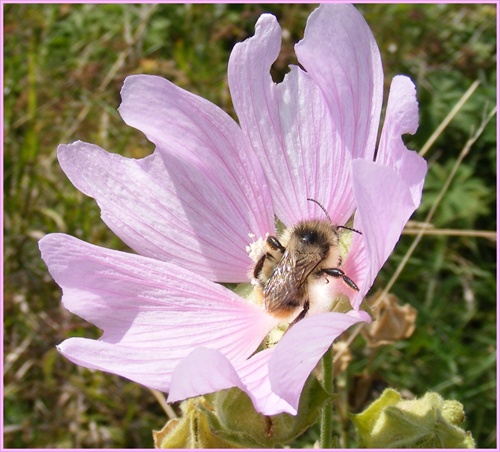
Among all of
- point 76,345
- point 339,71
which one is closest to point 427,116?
point 339,71

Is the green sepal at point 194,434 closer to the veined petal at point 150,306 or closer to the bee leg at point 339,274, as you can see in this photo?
the veined petal at point 150,306

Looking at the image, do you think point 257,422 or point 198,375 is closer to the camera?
point 198,375

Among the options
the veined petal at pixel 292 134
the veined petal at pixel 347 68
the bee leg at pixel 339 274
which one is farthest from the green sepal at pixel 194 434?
the veined petal at pixel 347 68

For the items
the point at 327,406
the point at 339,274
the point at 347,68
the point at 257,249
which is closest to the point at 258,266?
the point at 257,249

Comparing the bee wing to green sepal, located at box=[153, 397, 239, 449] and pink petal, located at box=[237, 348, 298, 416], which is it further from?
green sepal, located at box=[153, 397, 239, 449]

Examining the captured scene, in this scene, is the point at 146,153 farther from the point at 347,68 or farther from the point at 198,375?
the point at 198,375

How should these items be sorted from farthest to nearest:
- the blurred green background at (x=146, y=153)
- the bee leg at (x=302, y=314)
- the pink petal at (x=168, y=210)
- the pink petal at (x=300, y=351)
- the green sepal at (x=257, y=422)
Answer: the blurred green background at (x=146, y=153)
the pink petal at (x=168, y=210)
the bee leg at (x=302, y=314)
the green sepal at (x=257, y=422)
the pink petal at (x=300, y=351)

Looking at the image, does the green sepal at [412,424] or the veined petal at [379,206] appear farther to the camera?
the green sepal at [412,424]

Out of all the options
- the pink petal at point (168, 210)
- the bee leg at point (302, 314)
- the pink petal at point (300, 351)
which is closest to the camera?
the pink petal at point (300, 351)
